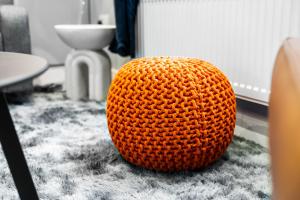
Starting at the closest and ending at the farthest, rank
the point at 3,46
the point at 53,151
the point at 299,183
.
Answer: the point at 299,183
the point at 53,151
the point at 3,46

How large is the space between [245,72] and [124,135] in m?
0.54

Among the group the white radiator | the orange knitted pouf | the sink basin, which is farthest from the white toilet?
the orange knitted pouf

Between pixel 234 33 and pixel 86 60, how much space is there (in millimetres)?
1022

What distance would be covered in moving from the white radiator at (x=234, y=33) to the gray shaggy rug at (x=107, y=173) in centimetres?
27

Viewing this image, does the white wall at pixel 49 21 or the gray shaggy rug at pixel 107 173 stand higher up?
the white wall at pixel 49 21

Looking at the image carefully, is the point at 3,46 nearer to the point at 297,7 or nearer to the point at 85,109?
the point at 85,109

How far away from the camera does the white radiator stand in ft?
4.14

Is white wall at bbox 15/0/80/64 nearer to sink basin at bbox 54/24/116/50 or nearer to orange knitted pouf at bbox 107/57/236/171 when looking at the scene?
sink basin at bbox 54/24/116/50

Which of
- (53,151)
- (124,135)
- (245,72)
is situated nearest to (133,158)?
(124,135)

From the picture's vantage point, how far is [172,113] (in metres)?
1.09

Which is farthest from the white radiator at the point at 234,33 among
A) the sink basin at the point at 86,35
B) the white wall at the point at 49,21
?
the white wall at the point at 49,21

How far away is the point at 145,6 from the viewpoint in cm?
202

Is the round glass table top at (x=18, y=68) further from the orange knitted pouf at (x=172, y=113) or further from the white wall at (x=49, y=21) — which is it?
the white wall at (x=49, y=21)

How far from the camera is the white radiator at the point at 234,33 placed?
4.14 feet
